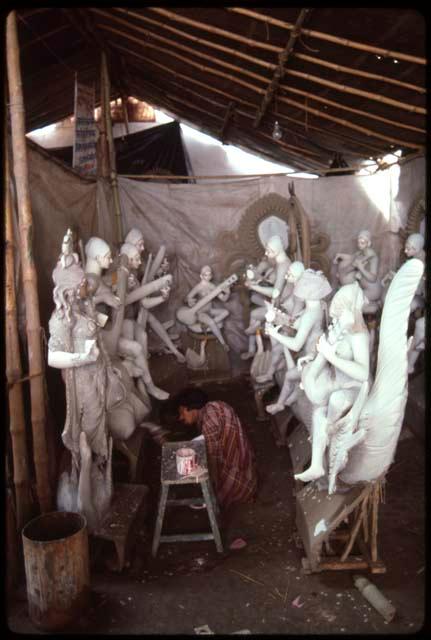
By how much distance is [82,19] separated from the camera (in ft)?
21.1

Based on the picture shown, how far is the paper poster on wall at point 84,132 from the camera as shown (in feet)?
23.0

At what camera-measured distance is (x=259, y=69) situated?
597cm

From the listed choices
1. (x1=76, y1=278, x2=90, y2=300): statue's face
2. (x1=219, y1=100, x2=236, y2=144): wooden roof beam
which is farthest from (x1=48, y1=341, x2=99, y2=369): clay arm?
(x1=219, y1=100, x2=236, y2=144): wooden roof beam

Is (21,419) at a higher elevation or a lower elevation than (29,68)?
lower

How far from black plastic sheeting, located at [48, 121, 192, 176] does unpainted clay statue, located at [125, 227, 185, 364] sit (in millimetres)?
2743

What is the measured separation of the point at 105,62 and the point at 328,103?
11.2ft

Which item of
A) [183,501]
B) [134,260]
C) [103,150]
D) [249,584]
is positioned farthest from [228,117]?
[249,584]

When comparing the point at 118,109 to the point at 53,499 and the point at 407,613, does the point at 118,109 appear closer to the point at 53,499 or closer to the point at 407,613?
the point at 53,499

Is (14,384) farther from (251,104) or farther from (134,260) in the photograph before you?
(251,104)

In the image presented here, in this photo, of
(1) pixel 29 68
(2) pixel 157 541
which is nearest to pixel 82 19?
(1) pixel 29 68

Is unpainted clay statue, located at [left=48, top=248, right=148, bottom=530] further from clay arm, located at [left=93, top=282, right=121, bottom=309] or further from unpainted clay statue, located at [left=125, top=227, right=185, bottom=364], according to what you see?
unpainted clay statue, located at [left=125, top=227, right=185, bottom=364]

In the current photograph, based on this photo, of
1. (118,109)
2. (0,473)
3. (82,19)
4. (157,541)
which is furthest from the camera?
(118,109)

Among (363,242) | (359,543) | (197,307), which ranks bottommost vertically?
(359,543)

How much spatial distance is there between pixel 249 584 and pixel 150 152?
26.9ft
